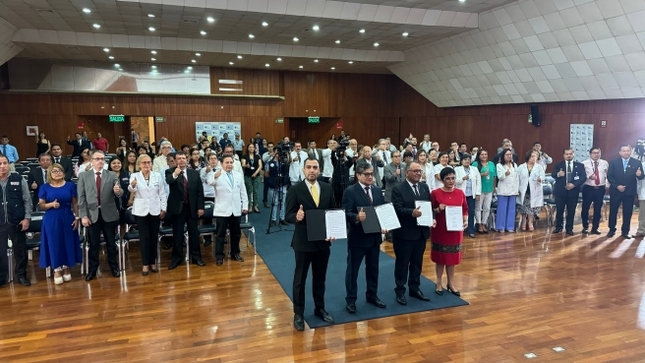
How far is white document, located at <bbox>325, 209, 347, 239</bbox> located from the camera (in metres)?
3.59

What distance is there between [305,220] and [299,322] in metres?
1.00

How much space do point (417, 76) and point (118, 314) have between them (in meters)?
14.3

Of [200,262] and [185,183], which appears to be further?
[200,262]

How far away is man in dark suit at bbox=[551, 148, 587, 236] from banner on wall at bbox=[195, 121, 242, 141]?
43.4ft

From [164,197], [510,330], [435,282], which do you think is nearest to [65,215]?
[164,197]

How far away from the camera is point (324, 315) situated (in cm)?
398

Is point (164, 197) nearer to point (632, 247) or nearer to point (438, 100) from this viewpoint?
point (632, 247)

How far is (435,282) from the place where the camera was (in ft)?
16.5

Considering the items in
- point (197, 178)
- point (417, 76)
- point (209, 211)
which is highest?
point (417, 76)

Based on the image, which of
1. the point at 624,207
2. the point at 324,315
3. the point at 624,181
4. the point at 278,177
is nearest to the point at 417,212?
the point at 324,315

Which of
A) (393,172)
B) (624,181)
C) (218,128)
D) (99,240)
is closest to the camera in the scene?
(99,240)

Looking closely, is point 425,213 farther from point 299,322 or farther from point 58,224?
point 58,224

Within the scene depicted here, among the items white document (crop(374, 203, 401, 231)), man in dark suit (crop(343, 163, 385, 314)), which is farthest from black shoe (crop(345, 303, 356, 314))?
white document (crop(374, 203, 401, 231))

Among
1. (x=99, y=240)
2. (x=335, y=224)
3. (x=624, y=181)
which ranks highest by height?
(x=624, y=181)
